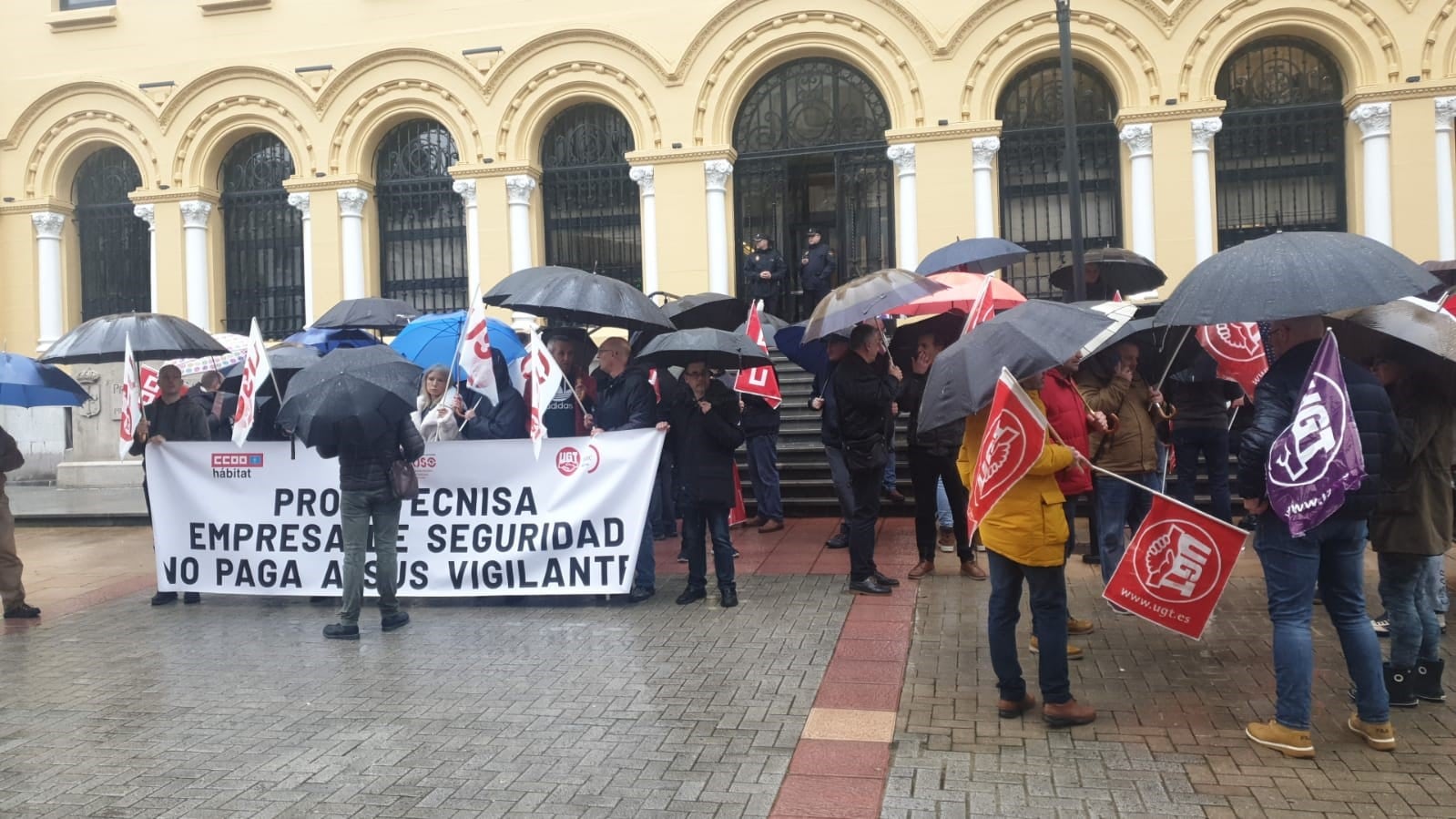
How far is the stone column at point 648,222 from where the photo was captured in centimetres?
1631

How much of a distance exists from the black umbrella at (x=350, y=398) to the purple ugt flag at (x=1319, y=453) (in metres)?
5.00

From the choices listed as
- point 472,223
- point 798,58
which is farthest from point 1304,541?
point 472,223

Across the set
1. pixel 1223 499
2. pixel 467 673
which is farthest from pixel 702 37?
pixel 467 673

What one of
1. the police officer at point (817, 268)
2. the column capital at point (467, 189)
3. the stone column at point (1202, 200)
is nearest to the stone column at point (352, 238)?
the column capital at point (467, 189)

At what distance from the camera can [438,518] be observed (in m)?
7.90

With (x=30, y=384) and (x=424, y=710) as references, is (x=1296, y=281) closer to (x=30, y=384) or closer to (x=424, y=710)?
(x=424, y=710)

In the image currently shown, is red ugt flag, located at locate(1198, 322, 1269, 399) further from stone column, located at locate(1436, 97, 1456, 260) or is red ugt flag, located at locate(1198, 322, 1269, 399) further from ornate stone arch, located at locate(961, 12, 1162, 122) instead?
stone column, located at locate(1436, 97, 1456, 260)

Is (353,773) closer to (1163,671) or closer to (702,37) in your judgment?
(1163,671)

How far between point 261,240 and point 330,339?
8.37m

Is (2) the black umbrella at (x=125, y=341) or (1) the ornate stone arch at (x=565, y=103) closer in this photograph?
(2) the black umbrella at (x=125, y=341)

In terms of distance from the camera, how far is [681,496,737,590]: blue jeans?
738 cm

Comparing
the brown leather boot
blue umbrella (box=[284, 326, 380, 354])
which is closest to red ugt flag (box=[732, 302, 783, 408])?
Answer: blue umbrella (box=[284, 326, 380, 354])

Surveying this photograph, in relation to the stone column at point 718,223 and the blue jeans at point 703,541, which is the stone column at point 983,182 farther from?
the blue jeans at point 703,541

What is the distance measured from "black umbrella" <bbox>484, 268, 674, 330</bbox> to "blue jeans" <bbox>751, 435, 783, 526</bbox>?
2.56 meters
